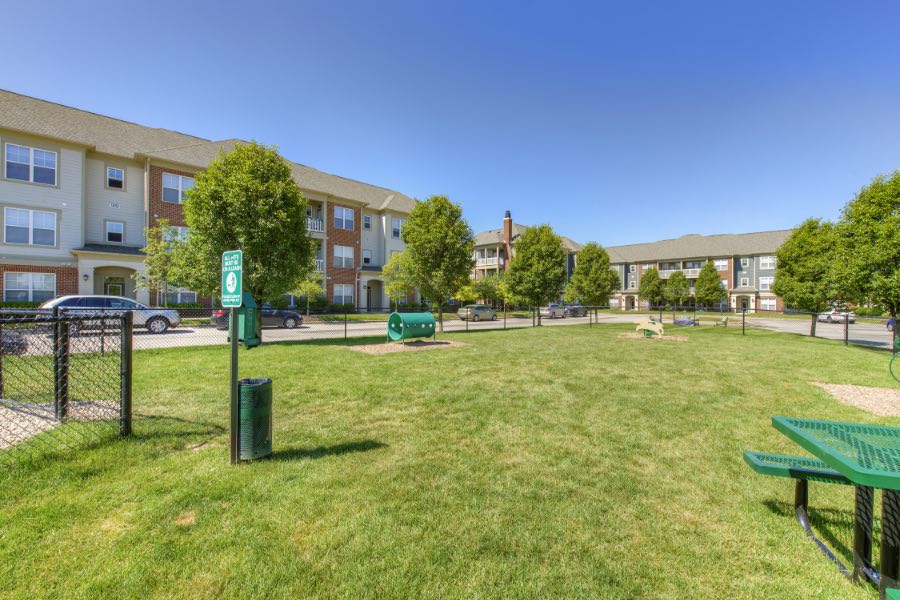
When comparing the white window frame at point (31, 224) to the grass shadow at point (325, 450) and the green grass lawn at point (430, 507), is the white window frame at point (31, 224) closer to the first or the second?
the green grass lawn at point (430, 507)

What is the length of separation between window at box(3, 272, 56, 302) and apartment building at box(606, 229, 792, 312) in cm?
6057

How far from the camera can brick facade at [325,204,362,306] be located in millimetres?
35219

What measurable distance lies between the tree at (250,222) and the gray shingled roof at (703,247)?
213 ft

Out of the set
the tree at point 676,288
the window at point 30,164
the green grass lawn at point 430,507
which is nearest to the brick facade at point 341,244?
the window at point 30,164

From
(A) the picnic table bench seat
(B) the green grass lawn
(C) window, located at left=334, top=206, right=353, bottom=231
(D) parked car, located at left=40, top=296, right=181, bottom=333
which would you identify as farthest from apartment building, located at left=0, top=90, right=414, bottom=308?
(A) the picnic table bench seat

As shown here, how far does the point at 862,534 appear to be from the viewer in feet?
8.08

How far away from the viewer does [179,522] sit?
3039mm

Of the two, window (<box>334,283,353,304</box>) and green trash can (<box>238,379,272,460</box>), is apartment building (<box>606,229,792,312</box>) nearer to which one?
window (<box>334,283,353,304</box>)

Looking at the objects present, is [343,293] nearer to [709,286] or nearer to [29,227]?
[29,227]

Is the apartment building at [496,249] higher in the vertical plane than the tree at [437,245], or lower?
higher

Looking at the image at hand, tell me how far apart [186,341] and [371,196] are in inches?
1197

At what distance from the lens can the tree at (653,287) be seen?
55.6m

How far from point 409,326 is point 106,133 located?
29670 mm

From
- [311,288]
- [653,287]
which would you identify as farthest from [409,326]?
[653,287]
